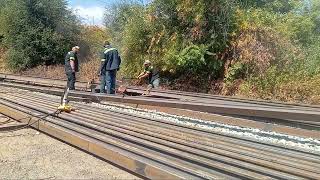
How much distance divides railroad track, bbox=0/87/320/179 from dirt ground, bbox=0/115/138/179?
14cm

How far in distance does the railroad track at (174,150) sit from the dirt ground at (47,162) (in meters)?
0.14

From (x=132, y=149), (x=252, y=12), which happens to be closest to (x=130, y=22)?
(x=252, y=12)

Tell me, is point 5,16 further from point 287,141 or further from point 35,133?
point 287,141

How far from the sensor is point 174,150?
551cm

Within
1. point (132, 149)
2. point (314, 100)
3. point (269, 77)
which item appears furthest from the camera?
point (269, 77)

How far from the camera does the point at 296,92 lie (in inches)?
535

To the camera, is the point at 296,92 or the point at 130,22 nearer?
the point at 296,92

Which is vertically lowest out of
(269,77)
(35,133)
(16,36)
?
(35,133)

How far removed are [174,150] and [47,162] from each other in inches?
70.1

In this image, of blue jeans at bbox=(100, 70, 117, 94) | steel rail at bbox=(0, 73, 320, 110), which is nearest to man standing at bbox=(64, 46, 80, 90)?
steel rail at bbox=(0, 73, 320, 110)

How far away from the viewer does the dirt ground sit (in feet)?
17.3

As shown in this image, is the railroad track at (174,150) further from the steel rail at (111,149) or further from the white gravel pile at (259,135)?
the white gravel pile at (259,135)

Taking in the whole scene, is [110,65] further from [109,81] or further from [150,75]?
[150,75]

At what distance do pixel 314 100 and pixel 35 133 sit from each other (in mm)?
8671
